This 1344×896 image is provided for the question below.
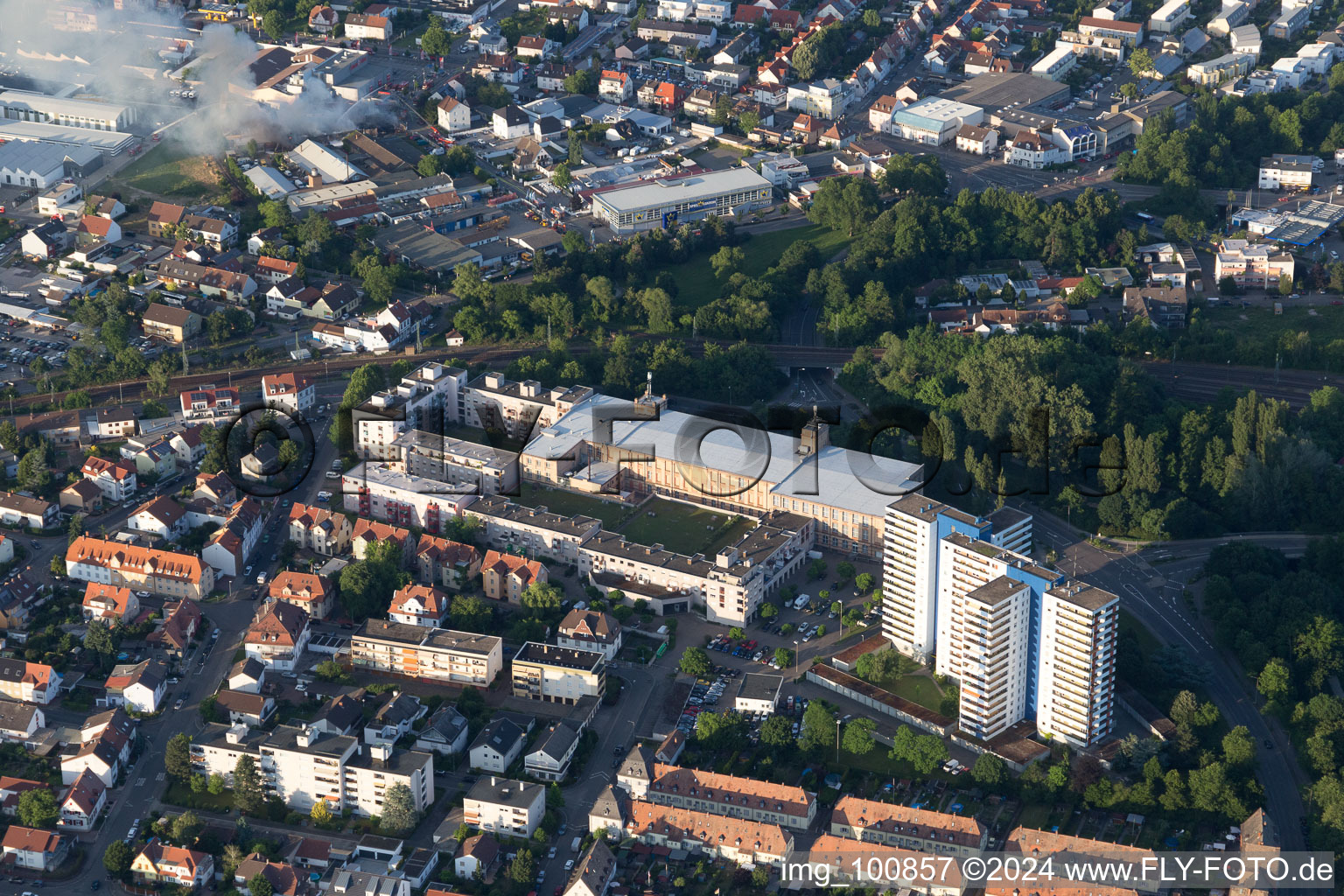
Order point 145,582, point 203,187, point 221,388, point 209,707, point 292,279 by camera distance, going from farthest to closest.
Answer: point 203,187 < point 292,279 < point 221,388 < point 145,582 < point 209,707

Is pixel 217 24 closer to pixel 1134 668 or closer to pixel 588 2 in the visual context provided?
pixel 588 2


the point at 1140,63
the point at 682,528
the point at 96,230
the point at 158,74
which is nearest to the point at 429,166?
the point at 96,230

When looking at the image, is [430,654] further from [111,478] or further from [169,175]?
[169,175]

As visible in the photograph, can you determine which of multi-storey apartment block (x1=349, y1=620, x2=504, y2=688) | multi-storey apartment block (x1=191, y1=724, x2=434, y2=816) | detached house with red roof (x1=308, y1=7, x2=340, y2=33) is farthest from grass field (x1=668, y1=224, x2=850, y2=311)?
detached house with red roof (x1=308, y1=7, x2=340, y2=33)

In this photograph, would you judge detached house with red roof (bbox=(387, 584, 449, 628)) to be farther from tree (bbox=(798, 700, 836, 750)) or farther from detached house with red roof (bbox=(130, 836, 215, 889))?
tree (bbox=(798, 700, 836, 750))

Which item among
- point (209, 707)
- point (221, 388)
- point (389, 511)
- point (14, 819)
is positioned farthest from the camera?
point (221, 388)

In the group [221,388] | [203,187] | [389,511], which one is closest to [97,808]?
[389,511]
